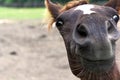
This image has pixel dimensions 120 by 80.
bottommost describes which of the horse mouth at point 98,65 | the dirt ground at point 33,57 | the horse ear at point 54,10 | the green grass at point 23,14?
the green grass at point 23,14

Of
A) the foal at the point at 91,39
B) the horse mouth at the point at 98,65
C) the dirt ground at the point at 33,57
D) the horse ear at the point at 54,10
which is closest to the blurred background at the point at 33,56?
the dirt ground at the point at 33,57

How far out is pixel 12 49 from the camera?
51.0ft

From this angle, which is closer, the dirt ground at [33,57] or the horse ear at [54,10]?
the horse ear at [54,10]

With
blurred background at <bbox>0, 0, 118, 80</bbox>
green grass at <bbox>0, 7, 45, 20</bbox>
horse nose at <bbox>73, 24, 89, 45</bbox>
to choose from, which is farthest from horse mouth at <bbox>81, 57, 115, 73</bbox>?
green grass at <bbox>0, 7, 45, 20</bbox>

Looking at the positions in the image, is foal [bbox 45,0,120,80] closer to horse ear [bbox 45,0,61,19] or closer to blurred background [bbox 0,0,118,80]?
horse ear [bbox 45,0,61,19]

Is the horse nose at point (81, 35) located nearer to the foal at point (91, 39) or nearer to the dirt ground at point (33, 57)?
the foal at point (91, 39)

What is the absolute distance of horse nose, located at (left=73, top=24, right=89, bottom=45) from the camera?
347 cm

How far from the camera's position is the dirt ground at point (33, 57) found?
36.8ft

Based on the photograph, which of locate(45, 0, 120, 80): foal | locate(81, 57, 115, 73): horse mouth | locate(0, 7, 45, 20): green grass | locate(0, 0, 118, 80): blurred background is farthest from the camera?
locate(0, 7, 45, 20): green grass

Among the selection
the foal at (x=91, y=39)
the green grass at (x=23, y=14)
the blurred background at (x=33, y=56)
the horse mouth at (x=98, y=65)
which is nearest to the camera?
the foal at (x=91, y=39)

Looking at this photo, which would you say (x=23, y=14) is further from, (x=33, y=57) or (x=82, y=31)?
(x=82, y=31)

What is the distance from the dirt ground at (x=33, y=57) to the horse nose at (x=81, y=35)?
420cm

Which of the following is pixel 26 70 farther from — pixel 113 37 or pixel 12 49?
pixel 113 37

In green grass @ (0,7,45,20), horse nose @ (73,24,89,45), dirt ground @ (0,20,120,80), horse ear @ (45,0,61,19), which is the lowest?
green grass @ (0,7,45,20)
